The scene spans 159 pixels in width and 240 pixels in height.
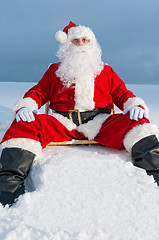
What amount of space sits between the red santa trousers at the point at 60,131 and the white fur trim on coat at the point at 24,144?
2cm

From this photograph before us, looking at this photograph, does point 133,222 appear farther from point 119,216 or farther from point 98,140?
point 98,140

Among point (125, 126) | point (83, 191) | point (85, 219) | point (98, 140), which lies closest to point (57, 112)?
point (98, 140)

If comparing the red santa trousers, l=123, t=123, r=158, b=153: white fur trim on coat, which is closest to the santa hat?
the red santa trousers

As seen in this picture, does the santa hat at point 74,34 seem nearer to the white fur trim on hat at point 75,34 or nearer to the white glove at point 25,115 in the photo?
the white fur trim on hat at point 75,34

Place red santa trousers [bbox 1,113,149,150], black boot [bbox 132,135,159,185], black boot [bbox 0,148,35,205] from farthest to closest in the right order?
1. red santa trousers [bbox 1,113,149,150]
2. black boot [bbox 132,135,159,185]
3. black boot [bbox 0,148,35,205]

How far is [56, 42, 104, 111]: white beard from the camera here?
80.3 inches

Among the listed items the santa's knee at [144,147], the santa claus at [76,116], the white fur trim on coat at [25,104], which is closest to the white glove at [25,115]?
the santa claus at [76,116]

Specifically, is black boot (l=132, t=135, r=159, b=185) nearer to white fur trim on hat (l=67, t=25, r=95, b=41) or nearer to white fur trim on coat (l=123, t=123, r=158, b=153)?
white fur trim on coat (l=123, t=123, r=158, b=153)

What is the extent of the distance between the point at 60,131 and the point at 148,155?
24.7 inches

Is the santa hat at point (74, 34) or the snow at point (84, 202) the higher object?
the santa hat at point (74, 34)

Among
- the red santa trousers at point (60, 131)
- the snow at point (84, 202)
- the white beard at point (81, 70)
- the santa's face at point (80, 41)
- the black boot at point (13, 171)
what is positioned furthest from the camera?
the santa's face at point (80, 41)

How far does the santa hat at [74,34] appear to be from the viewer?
2221mm

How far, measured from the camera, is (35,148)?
1677mm

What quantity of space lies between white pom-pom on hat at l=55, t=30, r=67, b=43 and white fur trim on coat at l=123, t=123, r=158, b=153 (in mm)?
1028
